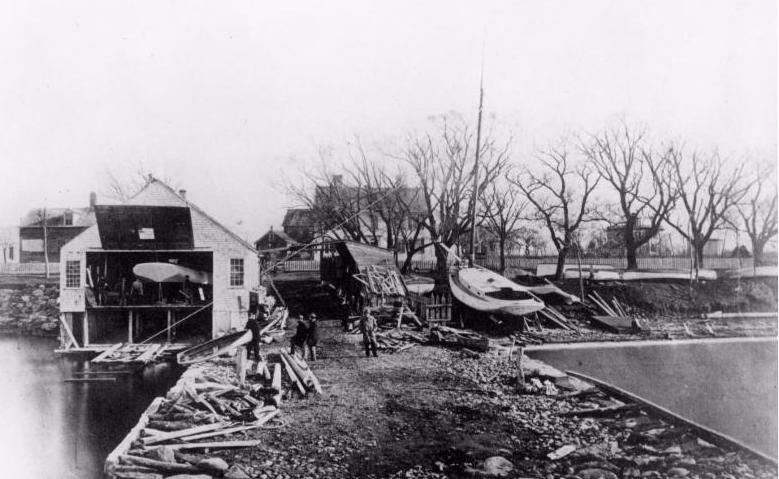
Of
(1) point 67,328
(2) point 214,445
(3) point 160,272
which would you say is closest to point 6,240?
(1) point 67,328

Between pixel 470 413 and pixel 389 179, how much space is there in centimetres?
2387

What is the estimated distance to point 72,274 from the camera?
23266 millimetres

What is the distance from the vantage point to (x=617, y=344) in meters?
21.7

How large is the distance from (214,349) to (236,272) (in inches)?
229

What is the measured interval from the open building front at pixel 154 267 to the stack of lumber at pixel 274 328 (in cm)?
160

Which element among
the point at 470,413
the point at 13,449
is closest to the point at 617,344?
the point at 470,413

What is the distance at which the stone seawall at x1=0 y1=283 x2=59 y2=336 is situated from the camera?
29016mm

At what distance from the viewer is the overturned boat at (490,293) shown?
22.2 meters

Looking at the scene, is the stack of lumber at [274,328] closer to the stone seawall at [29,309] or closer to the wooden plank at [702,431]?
the wooden plank at [702,431]

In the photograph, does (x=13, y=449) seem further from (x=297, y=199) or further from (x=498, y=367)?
(x=297, y=199)

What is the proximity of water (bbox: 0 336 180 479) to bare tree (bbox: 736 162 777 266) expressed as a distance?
18.5 m

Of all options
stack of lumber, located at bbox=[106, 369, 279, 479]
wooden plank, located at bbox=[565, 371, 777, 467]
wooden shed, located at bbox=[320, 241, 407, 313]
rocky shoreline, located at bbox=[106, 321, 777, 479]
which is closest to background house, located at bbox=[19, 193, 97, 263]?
wooden shed, located at bbox=[320, 241, 407, 313]

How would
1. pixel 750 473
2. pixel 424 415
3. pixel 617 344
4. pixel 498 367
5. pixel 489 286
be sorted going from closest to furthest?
pixel 750 473
pixel 424 415
pixel 498 367
pixel 617 344
pixel 489 286

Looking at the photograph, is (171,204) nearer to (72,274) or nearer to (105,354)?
(72,274)
